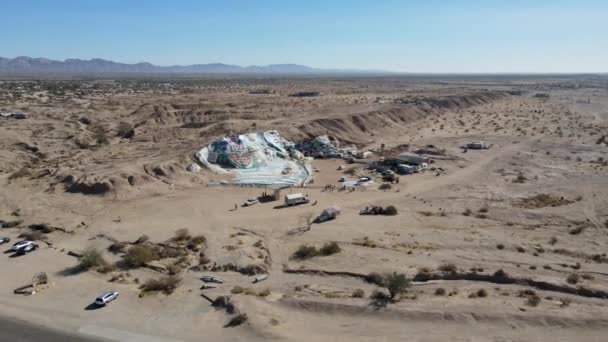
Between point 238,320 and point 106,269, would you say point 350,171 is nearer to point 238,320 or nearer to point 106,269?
point 106,269

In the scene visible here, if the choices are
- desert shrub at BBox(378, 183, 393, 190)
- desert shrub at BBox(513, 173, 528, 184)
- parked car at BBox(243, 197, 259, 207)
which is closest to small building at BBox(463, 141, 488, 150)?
desert shrub at BBox(513, 173, 528, 184)

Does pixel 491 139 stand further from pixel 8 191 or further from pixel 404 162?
pixel 8 191

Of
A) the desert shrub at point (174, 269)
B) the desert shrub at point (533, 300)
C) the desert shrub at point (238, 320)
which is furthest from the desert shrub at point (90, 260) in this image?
the desert shrub at point (533, 300)

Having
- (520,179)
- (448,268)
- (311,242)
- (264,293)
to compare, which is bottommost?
(264,293)

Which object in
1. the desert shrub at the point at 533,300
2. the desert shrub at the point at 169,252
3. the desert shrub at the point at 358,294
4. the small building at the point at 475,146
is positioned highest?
the small building at the point at 475,146

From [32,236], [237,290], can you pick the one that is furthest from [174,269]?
[32,236]

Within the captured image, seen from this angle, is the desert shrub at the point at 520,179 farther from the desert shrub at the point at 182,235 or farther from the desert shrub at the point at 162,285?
the desert shrub at the point at 162,285

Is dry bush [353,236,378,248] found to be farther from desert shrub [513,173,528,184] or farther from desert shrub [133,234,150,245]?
desert shrub [513,173,528,184]
